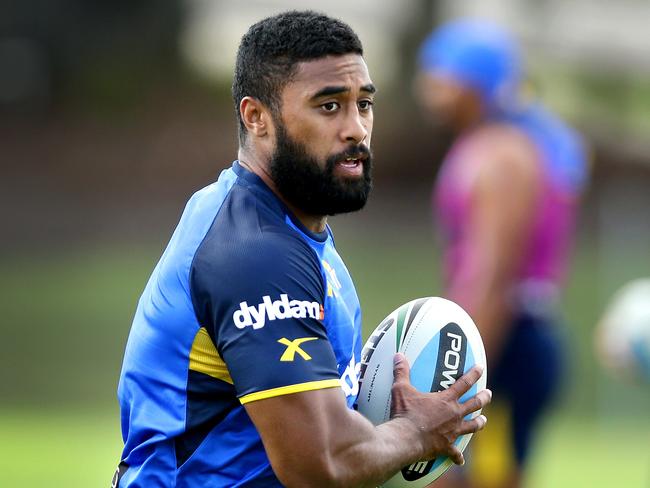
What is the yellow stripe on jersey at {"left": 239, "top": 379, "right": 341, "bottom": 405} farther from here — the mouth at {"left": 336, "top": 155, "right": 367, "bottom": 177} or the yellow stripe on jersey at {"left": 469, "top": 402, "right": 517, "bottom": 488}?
the yellow stripe on jersey at {"left": 469, "top": 402, "right": 517, "bottom": 488}

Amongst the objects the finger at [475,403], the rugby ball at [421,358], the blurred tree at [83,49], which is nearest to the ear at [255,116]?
the rugby ball at [421,358]

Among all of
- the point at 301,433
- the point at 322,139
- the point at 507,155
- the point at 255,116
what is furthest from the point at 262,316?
the point at 507,155

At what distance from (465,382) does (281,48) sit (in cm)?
119

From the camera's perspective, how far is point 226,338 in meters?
3.57

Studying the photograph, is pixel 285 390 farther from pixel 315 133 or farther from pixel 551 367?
pixel 551 367

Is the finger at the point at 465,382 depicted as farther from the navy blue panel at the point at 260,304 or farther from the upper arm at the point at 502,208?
Answer: the upper arm at the point at 502,208

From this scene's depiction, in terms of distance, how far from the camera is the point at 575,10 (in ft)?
122

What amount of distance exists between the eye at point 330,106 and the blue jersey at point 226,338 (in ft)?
0.99

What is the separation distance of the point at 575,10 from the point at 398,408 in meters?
34.9

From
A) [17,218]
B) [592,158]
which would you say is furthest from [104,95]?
[592,158]

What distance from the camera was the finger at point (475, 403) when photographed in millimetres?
3980

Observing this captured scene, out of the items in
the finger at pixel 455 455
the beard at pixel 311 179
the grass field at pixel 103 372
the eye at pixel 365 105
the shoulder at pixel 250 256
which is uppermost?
the eye at pixel 365 105

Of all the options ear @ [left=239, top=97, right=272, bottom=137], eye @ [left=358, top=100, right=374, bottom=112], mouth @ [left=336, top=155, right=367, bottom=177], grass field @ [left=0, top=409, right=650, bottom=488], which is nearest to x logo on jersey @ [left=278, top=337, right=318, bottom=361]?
mouth @ [left=336, top=155, right=367, bottom=177]

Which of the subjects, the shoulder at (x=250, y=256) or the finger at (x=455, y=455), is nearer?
the shoulder at (x=250, y=256)
